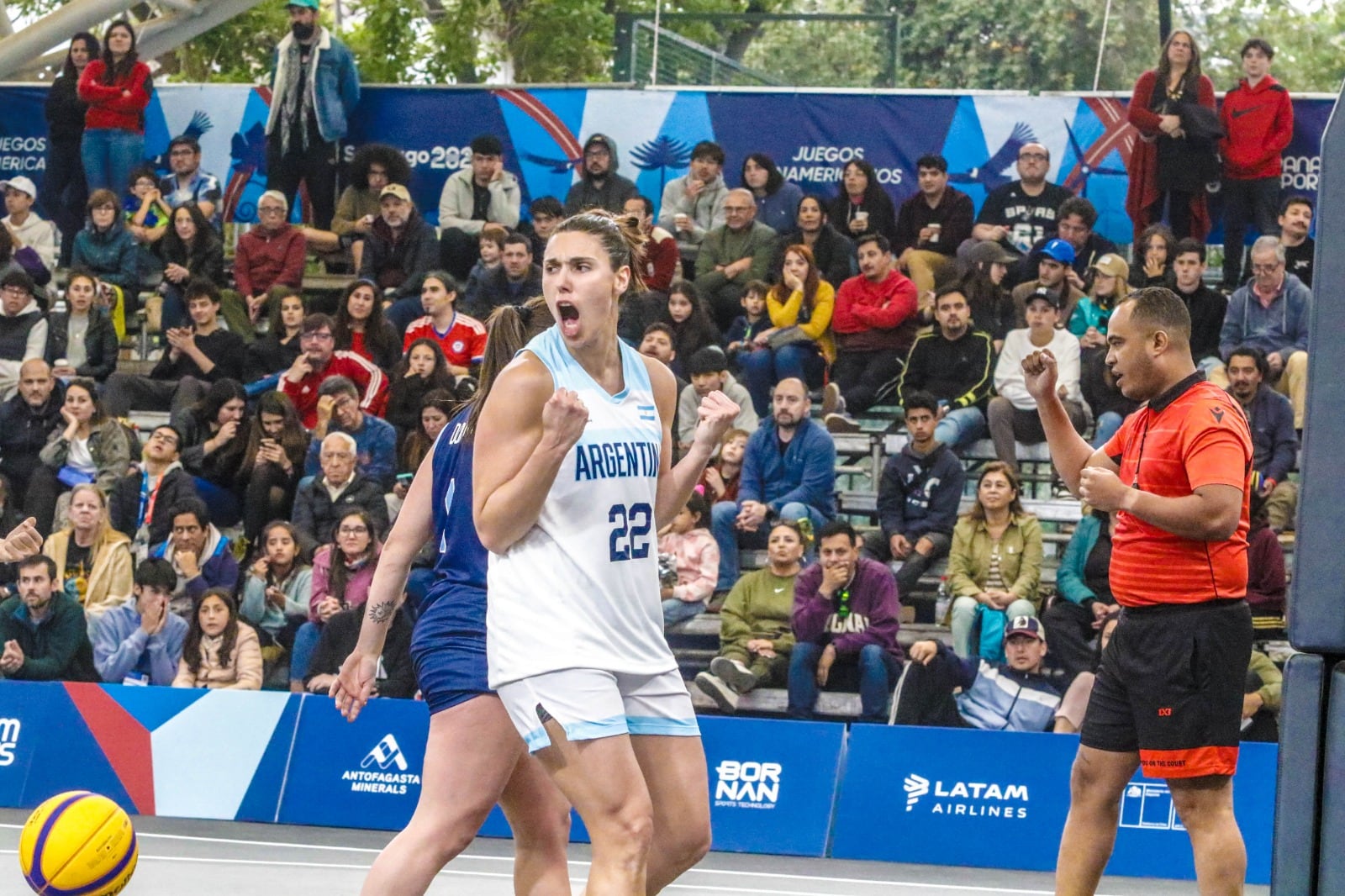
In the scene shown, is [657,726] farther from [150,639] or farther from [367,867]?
[150,639]

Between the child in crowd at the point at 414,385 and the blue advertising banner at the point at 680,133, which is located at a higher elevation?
the blue advertising banner at the point at 680,133

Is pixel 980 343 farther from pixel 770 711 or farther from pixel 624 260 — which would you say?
pixel 624 260

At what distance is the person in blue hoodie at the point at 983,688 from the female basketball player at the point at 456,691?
484cm

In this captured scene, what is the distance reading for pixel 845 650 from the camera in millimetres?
9508

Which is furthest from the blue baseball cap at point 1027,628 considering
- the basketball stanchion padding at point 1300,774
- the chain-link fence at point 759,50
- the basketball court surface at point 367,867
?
the basketball stanchion padding at point 1300,774

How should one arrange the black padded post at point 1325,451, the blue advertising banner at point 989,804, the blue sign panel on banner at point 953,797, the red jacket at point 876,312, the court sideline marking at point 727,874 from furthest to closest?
1. the red jacket at point 876,312
2. the blue sign panel on banner at point 953,797
3. the blue advertising banner at point 989,804
4. the court sideline marking at point 727,874
5. the black padded post at point 1325,451

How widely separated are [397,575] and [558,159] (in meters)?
9.65

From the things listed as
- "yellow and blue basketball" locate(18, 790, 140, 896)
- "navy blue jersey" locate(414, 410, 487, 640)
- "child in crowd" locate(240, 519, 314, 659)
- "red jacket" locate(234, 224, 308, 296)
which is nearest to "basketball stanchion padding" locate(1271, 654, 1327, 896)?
"navy blue jersey" locate(414, 410, 487, 640)

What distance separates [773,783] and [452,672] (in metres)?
4.26

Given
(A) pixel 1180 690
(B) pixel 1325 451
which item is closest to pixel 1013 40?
(A) pixel 1180 690

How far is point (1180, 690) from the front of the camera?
4777 millimetres

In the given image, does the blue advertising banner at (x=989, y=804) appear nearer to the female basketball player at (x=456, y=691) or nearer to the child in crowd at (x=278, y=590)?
A: the female basketball player at (x=456, y=691)

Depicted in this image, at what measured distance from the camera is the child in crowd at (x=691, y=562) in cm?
1027

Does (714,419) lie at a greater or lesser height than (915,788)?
greater
